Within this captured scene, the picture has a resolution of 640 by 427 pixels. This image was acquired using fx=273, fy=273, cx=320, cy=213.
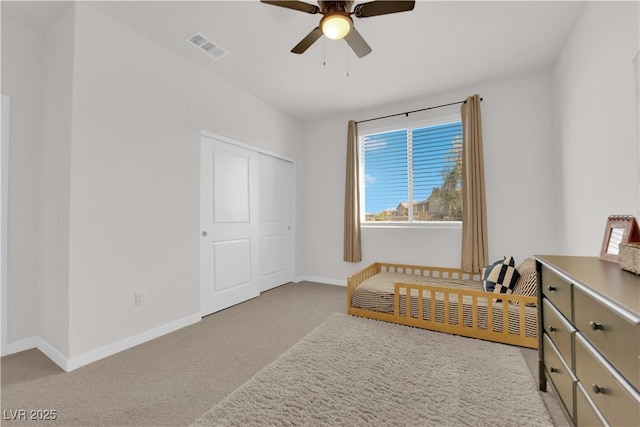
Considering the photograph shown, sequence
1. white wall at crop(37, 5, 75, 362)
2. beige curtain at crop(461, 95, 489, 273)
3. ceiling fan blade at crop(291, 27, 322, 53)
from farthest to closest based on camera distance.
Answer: beige curtain at crop(461, 95, 489, 273)
white wall at crop(37, 5, 75, 362)
ceiling fan blade at crop(291, 27, 322, 53)

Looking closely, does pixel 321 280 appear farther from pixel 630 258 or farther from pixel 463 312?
pixel 630 258

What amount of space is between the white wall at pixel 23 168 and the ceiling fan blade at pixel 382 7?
2.66 meters

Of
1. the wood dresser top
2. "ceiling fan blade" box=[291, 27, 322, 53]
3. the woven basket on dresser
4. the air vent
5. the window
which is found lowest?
the wood dresser top

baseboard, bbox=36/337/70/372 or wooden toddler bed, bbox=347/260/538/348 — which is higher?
wooden toddler bed, bbox=347/260/538/348

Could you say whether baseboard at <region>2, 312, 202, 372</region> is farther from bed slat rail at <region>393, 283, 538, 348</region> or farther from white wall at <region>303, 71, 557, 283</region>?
white wall at <region>303, 71, 557, 283</region>

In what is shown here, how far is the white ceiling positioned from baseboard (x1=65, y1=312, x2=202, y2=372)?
2.58 metres

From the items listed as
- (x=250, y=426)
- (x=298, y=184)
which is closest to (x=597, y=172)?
(x=250, y=426)

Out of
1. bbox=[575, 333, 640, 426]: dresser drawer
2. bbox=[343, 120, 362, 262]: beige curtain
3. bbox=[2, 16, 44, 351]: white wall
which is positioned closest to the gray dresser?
bbox=[575, 333, 640, 426]: dresser drawer

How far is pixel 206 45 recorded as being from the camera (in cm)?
252

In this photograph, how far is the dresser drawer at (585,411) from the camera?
91 cm

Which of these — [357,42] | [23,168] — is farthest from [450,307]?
[23,168]

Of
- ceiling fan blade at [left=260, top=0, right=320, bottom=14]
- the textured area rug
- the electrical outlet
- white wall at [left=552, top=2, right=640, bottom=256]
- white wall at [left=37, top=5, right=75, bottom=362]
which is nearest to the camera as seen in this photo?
the textured area rug

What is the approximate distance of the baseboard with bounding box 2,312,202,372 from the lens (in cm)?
193

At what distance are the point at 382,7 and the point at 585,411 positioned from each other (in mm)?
2193
